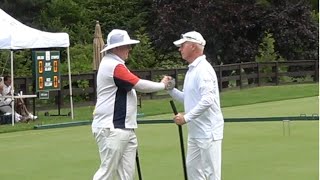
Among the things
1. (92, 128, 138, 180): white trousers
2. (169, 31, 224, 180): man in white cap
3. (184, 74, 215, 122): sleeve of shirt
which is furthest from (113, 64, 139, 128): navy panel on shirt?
(184, 74, 215, 122): sleeve of shirt

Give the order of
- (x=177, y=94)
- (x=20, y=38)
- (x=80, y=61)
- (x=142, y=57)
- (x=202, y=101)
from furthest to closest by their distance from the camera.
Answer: (x=142, y=57) < (x=80, y=61) < (x=20, y=38) < (x=177, y=94) < (x=202, y=101)

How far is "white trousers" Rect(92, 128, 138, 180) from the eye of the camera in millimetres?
7816

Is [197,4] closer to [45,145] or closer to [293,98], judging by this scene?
[293,98]

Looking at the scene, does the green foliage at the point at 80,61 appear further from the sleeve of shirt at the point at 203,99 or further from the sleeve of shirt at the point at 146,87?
the sleeve of shirt at the point at 203,99

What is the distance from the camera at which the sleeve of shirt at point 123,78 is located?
778 centimetres

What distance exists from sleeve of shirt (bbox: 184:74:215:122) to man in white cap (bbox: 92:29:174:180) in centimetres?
44

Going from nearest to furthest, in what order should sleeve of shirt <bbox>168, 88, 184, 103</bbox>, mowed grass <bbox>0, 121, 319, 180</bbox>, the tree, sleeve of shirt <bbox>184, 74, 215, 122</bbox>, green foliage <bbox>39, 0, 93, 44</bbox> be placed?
sleeve of shirt <bbox>184, 74, 215, 122</bbox> → sleeve of shirt <bbox>168, 88, 184, 103</bbox> → mowed grass <bbox>0, 121, 319, 180</bbox> → the tree → green foliage <bbox>39, 0, 93, 44</bbox>

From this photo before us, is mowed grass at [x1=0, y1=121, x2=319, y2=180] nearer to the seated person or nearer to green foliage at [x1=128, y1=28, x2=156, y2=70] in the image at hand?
the seated person

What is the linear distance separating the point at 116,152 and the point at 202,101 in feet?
3.26

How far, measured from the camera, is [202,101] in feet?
24.6

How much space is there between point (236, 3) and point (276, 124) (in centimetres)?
2067

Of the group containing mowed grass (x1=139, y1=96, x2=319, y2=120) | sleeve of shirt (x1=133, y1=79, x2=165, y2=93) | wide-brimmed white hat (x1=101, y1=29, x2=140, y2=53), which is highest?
wide-brimmed white hat (x1=101, y1=29, x2=140, y2=53)

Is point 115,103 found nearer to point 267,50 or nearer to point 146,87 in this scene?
point 146,87

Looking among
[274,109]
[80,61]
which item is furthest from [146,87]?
[80,61]
